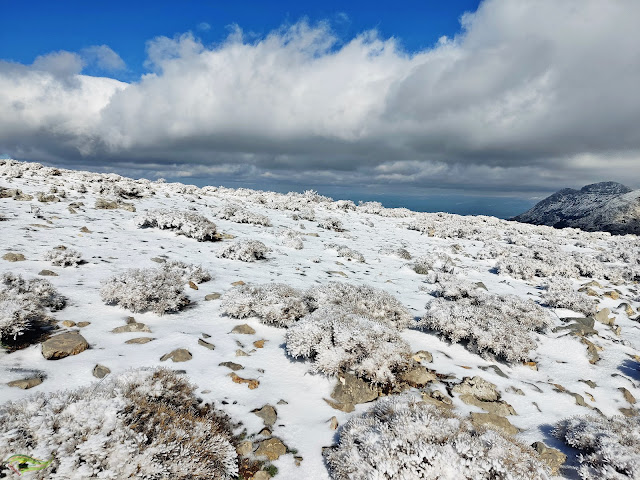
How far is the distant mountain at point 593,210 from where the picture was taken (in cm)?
7169

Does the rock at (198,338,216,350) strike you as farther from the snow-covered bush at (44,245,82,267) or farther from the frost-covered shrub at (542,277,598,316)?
the frost-covered shrub at (542,277,598,316)

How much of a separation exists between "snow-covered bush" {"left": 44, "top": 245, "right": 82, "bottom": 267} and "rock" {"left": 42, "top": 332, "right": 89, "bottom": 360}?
→ 178 inches

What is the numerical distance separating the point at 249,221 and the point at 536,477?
19523mm

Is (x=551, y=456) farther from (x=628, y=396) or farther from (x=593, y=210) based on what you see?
(x=593, y=210)

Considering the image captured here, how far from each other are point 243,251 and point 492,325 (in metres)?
9.47

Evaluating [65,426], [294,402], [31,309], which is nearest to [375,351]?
[294,402]

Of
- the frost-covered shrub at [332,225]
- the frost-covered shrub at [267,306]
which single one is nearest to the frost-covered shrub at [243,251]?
the frost-covered shrub at [267,306]

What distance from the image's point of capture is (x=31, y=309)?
618 centimetres

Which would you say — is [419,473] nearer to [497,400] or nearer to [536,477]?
[536,477]

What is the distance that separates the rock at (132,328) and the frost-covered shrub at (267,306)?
6.04 ft

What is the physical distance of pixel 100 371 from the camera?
5215mm

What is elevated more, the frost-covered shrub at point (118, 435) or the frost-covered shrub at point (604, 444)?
the frost-covered shrub at point (118, 435)

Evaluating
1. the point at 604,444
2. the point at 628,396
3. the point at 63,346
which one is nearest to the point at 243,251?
the point at 63,346

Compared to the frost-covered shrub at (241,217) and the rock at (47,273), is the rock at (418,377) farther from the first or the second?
the frost-covered shrub at (241,217)
